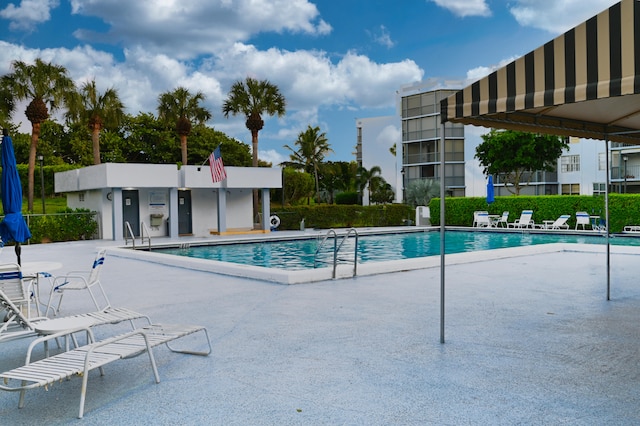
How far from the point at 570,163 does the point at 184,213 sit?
34.2 metres

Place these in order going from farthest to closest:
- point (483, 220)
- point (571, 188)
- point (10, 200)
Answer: point (571, 188) → point (483, 220) → point (10, 200)

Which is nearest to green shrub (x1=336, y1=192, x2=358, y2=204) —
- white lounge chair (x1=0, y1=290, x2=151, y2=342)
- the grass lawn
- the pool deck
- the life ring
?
the grass lawn

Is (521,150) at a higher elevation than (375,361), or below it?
higher

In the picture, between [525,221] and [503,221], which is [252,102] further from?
[525,221]

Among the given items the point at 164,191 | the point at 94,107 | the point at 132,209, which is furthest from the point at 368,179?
the point at 132,209

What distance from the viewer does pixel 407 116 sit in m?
52.9

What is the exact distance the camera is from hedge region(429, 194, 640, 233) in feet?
77.9

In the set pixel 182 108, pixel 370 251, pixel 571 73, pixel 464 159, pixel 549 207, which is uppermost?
pixel 182 108

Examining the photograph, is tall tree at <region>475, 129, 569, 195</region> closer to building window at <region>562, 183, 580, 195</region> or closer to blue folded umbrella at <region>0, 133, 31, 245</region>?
building window at <region>562, 183, 580, 195</region>

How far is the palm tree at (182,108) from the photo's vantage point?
34.2 meters

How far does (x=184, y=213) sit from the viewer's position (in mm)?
27391

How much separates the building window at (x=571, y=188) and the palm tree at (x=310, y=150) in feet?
73.9

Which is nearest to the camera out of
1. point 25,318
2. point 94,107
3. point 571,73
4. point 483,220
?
point 571,73

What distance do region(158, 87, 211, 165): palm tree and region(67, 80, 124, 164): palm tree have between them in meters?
3.39
